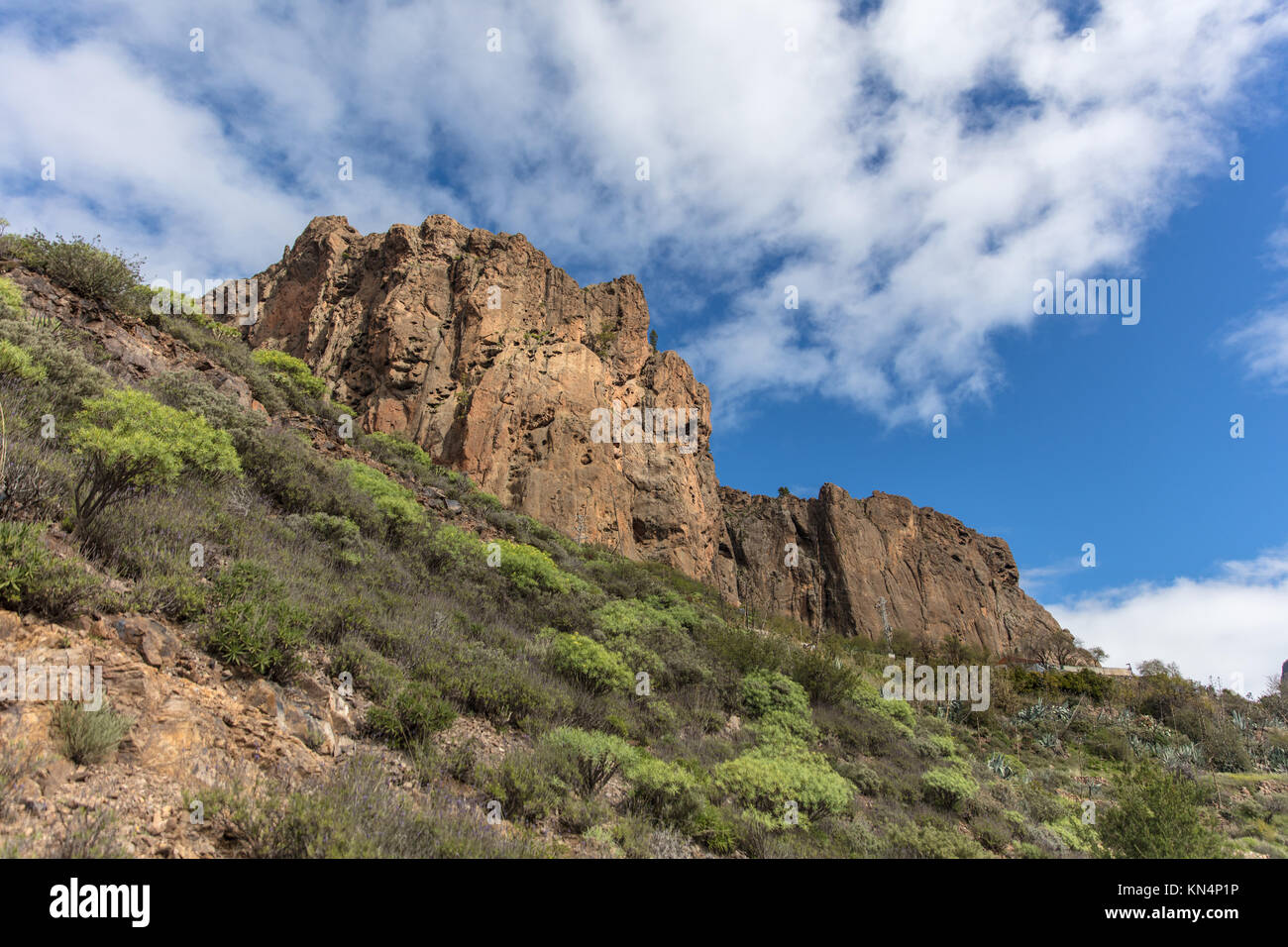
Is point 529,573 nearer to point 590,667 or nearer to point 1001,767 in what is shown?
point 590,667

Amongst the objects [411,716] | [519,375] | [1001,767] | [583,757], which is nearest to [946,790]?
[1001,767]

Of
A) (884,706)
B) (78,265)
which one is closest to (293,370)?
(78,265)

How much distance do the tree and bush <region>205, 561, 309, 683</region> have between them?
1315 millimetres

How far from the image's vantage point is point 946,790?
9.13 m

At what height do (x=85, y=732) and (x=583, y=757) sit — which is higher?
(x=85, y=732)

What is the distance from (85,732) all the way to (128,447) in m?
3.34

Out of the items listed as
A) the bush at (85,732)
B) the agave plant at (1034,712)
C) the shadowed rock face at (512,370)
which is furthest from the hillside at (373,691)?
the shadowed rock face at (512,370)

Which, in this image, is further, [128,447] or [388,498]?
[388,498]

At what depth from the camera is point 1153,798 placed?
7980 millimetres

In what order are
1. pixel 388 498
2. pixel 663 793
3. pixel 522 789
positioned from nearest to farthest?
pixel 522 789, pixel 663 793, pixel 388 498

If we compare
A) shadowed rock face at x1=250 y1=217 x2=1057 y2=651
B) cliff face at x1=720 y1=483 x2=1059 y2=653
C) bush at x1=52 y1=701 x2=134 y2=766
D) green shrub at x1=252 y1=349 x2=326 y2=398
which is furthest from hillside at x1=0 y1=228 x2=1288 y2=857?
cliff face at x1=720 y1=483 x2=1059 y2=653

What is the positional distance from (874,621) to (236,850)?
176ft

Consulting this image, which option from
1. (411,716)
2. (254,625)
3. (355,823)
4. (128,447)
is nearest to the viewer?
(355,823)

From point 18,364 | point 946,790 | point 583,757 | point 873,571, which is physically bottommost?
point 946,790
